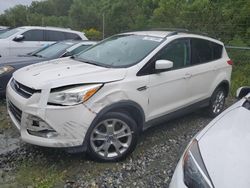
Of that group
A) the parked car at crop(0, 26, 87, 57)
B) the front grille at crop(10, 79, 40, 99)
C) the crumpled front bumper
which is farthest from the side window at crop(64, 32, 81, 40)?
the crumpled front bumper

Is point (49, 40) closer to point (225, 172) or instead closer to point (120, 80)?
point (120, 80)

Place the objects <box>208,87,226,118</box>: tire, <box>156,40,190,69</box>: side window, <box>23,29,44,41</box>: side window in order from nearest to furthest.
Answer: <box>156,40,190,69</box>: side window → <box>208,87,226,118</box>: tire → <box>23,29,44,41</box>: side window

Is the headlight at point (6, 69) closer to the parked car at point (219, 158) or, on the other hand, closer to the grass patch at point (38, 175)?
the grass patch at point (38, 175)

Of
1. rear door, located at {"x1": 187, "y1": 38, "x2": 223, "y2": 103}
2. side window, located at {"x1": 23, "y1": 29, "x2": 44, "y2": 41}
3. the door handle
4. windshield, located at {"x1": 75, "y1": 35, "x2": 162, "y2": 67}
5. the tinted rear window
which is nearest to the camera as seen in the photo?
windshield, located at {"x1": 75, "y1": 35, "x2": 162, "y2": 67}

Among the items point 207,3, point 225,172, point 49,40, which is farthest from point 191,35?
point 207,3

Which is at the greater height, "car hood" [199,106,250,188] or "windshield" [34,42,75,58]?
"car hood" [199,106,250,188]

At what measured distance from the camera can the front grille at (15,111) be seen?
154 inches

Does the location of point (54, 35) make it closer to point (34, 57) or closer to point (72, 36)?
point (72, 36)

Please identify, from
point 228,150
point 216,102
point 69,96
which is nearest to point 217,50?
point 216,102

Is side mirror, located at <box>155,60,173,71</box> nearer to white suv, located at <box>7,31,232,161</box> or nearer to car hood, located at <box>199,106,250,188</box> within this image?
white suv, located at <box>7,31,232,161</box>

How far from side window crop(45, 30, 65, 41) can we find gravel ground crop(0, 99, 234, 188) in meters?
6.97

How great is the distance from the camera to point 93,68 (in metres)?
4.21

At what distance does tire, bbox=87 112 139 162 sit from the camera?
12.7ft

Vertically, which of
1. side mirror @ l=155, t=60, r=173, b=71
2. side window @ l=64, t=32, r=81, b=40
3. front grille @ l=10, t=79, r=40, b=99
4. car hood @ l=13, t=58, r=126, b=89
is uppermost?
side mirror @ l=155, t=60, r=173, b=71
